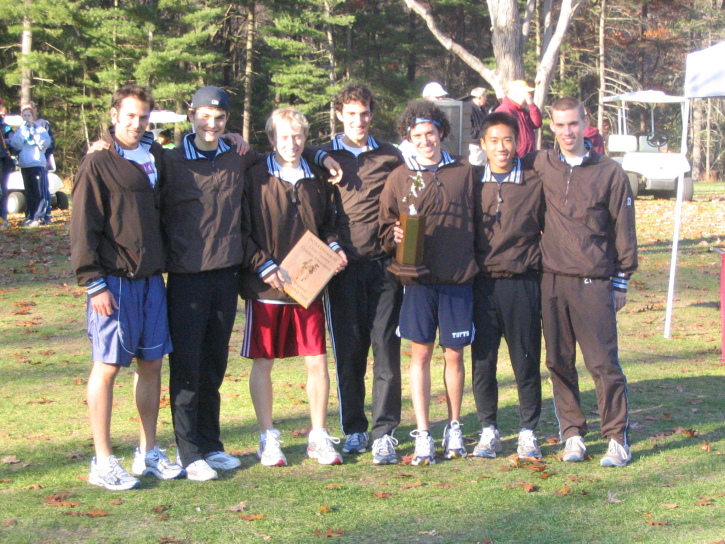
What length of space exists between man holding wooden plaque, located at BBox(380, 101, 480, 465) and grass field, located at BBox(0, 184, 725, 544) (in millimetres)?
613

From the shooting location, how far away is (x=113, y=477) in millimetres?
4676

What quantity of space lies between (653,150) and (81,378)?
2288 cm

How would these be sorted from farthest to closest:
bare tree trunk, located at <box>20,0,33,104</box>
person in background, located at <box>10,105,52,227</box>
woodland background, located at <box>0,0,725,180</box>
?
woodland background, located at <box>0,0,725,180</box>, bare tree trunk, located at <box>20,0,33,104</box>, person in background, located at <box>10,105,52,227</box>

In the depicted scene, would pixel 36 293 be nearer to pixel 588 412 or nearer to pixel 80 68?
pixel 588 412

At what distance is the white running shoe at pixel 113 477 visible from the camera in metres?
4.66

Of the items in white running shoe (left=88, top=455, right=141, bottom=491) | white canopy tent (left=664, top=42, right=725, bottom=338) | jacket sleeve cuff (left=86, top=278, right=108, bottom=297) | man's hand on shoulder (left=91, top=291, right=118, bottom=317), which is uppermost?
white canopy tent (left=664, top=42, right=725, bottom=338)

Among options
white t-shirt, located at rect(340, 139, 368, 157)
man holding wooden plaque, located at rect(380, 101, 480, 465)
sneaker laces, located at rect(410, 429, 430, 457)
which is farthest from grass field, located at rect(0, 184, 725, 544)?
white t-shirt, located at rect(340, 139, 368, 157)

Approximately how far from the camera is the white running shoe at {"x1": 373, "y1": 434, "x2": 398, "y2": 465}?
5.28 meters

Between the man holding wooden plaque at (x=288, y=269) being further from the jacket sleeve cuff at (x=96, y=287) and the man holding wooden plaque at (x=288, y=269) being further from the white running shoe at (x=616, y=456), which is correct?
the white running shoe at (x=616, y=456)

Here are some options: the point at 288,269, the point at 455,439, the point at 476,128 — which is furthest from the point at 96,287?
the point at 476,128

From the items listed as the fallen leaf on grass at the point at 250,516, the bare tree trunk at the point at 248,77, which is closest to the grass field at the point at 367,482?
the fallen leaf on grass at the point at 250,516

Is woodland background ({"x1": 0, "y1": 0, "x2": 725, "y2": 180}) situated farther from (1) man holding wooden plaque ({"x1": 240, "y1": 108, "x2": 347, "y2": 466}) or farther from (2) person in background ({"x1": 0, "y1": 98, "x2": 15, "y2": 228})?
(1) man holding wooden plaque ({"x1": 240, "y1": 108, "x2": 347, "y2": 466})

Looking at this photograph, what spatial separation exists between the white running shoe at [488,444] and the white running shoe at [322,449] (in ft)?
2.79

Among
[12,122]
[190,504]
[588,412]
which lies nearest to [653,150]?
[12,122]
